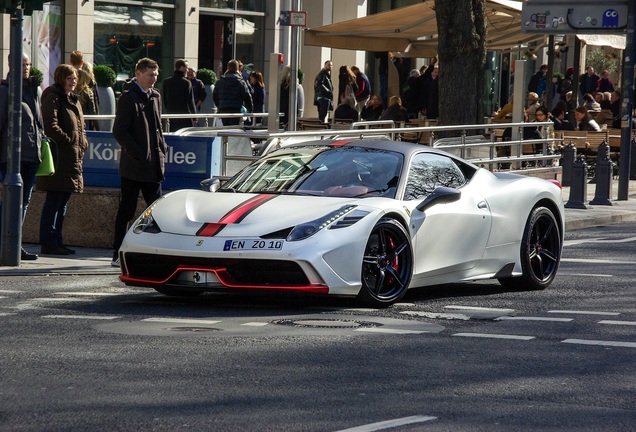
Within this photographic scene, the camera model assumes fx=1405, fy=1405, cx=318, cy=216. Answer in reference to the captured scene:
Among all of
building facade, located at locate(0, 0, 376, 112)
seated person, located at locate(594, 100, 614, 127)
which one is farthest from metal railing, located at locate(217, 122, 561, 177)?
building facade, located at locate(0, 0, 376, 112)

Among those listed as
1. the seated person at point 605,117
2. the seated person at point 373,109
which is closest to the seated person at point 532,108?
the seated person at point 373,109

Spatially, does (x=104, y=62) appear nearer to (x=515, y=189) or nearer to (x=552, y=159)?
(x=552, y=159)

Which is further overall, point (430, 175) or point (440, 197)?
point (430, 175)

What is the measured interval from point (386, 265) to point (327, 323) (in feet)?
3.62

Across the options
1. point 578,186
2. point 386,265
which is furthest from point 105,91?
point 386,265

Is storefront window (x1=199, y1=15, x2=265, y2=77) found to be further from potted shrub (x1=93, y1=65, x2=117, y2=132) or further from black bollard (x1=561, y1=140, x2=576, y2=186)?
black bollard (x1=561, y1=140, x2=576, y2=186)

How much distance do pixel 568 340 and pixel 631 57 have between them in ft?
45.3

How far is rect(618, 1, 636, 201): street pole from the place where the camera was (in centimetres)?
2184

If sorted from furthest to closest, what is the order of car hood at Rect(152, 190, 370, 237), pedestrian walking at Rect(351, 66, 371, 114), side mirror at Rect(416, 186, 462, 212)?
pedestrian walking at Rect(351, 66, 371, 114) < side mirror at Rect(416, 186, 462, 212) < car hood at Rect(152, 190, 370, 237)

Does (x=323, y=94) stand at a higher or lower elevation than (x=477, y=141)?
higher

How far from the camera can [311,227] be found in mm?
9969

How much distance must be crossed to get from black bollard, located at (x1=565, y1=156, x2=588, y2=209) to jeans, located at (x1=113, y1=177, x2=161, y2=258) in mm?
9059

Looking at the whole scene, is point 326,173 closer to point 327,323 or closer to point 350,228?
point 350,228

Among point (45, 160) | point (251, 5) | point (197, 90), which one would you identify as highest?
point (251, 5)
